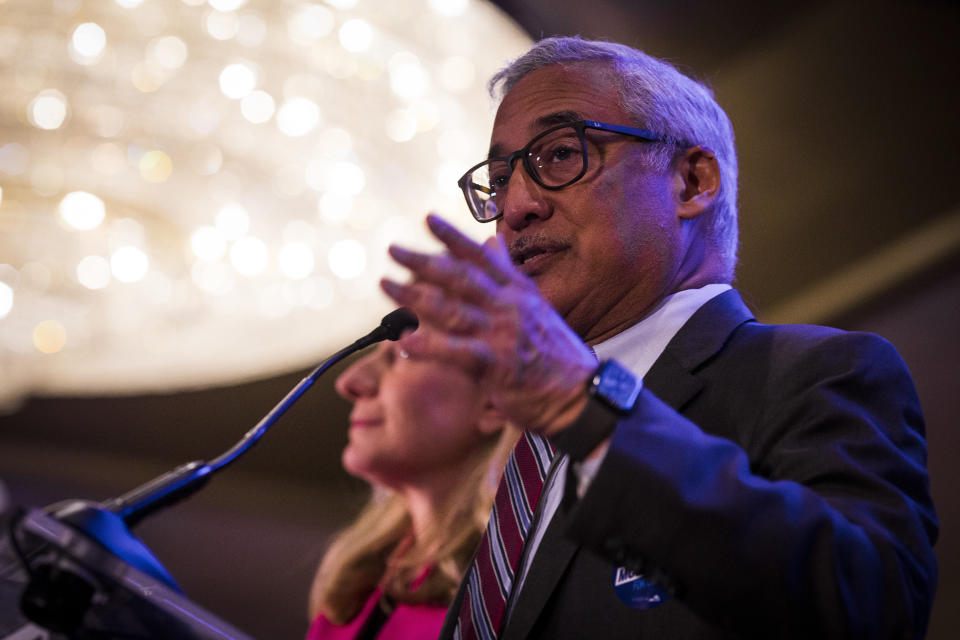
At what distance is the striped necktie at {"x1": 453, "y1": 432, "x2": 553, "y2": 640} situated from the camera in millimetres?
1076

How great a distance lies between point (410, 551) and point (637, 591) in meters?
1.15

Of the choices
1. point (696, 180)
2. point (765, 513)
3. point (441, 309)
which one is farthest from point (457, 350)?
point (696, 180)

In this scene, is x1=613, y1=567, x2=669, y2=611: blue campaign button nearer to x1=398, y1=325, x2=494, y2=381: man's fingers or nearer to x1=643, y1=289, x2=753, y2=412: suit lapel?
x1=643, y1=289, x2=753, y2=412: suit lapel

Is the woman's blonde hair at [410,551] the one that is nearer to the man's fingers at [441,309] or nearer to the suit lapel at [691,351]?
the suit lapel at [691,351]

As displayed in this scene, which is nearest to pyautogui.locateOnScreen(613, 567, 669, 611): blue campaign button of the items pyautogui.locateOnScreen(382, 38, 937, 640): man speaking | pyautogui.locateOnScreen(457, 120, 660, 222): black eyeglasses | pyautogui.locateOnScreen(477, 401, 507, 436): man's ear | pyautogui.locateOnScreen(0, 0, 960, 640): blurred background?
pyautogui.locateOnScreen(382, 38, 937, 640): man speaking

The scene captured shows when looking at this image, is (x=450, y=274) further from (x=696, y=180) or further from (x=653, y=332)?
(x=696, y=180)

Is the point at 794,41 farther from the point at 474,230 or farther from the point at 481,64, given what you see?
the point at 474,230

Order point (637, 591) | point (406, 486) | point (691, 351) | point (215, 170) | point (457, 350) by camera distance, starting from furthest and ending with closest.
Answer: point (215, 170)
point (406, 486)
point (691, 351)
point (637, 591)
point (457, 350)

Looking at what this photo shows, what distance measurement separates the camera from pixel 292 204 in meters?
2.98

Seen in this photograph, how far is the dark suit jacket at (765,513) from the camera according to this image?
2.14 ft

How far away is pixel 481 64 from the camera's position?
2711 mm

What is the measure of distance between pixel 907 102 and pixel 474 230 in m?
1.62

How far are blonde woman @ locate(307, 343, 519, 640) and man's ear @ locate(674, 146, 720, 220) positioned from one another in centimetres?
74

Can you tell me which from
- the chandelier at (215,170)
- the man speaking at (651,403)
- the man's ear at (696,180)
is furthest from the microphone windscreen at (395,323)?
the chandelier at (215,170)
